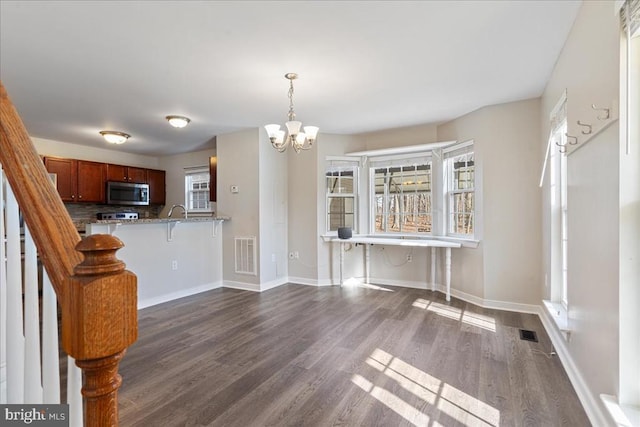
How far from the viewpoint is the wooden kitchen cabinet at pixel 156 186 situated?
661cm

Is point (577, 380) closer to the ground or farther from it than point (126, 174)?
closer to the ground

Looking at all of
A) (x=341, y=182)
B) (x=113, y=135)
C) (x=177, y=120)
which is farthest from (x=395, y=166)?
(x=113, y=135)

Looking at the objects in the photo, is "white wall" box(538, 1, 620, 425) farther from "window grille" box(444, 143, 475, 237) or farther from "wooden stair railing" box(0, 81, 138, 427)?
"wooden stair railing" box(0, 81, 138, 427)

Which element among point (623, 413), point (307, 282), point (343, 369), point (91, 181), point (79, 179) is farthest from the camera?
point (91, 181)

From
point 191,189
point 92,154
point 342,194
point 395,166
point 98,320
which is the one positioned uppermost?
point 92,154

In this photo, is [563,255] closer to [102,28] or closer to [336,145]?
[336,145]

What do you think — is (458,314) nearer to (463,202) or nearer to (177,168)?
(463,202)

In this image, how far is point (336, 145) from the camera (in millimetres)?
5148

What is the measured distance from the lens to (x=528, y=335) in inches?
118

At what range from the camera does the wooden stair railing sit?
56cm

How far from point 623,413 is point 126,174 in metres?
7.25

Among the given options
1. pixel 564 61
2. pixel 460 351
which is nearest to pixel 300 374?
pixel 460 351

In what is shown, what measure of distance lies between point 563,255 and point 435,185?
200 cm

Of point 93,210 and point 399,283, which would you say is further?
Answer: point 93,210
